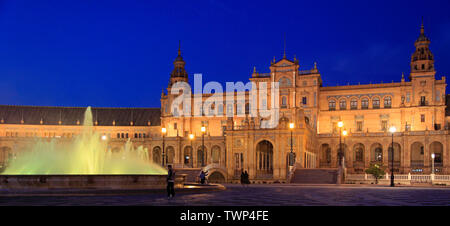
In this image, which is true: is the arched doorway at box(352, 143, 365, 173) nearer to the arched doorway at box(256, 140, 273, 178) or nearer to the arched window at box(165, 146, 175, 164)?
the arched doorway at box(256, 140, 273, 178)

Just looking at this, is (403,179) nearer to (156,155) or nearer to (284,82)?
(284,82)

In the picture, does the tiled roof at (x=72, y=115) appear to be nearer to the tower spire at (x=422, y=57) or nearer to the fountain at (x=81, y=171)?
the tower spire at (x=422, y=57)

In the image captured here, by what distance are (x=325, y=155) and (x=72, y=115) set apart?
178 ft

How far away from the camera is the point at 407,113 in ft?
255

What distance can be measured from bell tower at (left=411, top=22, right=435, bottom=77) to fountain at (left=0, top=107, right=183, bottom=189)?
57.4 m

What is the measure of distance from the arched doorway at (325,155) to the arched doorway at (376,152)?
709 cm

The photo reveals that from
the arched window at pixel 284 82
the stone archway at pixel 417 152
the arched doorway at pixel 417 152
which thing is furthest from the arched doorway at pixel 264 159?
the stone archway at pixel 417 152

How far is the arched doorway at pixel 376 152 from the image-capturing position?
257 ft

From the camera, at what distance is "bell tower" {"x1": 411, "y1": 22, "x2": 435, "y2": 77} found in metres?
77.2

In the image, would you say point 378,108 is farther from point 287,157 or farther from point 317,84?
point 287,157

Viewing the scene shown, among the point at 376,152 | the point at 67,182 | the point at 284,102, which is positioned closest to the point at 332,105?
the point at 284,102

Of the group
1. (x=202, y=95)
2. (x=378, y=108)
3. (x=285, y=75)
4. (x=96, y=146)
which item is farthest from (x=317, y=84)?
(x=96, y=146)

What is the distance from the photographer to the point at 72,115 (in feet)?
329

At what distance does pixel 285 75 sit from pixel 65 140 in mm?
41305
